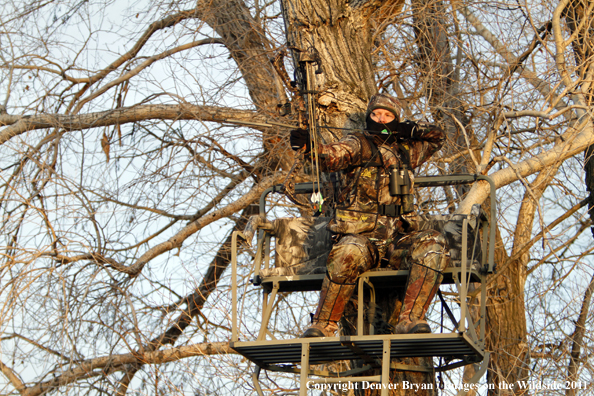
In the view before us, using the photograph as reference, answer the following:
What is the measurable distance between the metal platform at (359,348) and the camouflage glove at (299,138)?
1.19 meters

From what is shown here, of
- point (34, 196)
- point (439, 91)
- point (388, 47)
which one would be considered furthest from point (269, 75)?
point (34, 196)

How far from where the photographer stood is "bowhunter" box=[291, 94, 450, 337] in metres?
4.99

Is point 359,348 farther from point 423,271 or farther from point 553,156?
point 553,156

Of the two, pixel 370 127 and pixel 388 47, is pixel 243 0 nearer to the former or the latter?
pixel 388 47

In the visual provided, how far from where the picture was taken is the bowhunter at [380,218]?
4.99m

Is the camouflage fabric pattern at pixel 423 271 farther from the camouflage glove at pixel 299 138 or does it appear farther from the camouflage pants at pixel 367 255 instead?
the camouflage glove at pixel 299 138

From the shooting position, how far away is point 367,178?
215 inches

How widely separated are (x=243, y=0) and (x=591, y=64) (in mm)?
4212

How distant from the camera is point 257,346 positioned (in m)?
4.87

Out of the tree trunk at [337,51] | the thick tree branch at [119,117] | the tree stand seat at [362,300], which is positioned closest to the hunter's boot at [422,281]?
the tree stand seat at [362,300]

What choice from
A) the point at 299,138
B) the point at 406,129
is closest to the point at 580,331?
the point at 406,129

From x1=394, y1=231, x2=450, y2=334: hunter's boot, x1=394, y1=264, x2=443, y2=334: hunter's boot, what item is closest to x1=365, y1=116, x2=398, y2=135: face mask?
x1=394, y1=231, x2=450, y2=334: hunter's boot

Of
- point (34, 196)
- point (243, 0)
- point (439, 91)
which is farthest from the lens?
point (243, 0)

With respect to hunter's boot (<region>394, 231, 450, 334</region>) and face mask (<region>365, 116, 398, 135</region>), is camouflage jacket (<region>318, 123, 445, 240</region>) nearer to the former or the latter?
face mask (<region>365, 116, 398, 135</region>)
